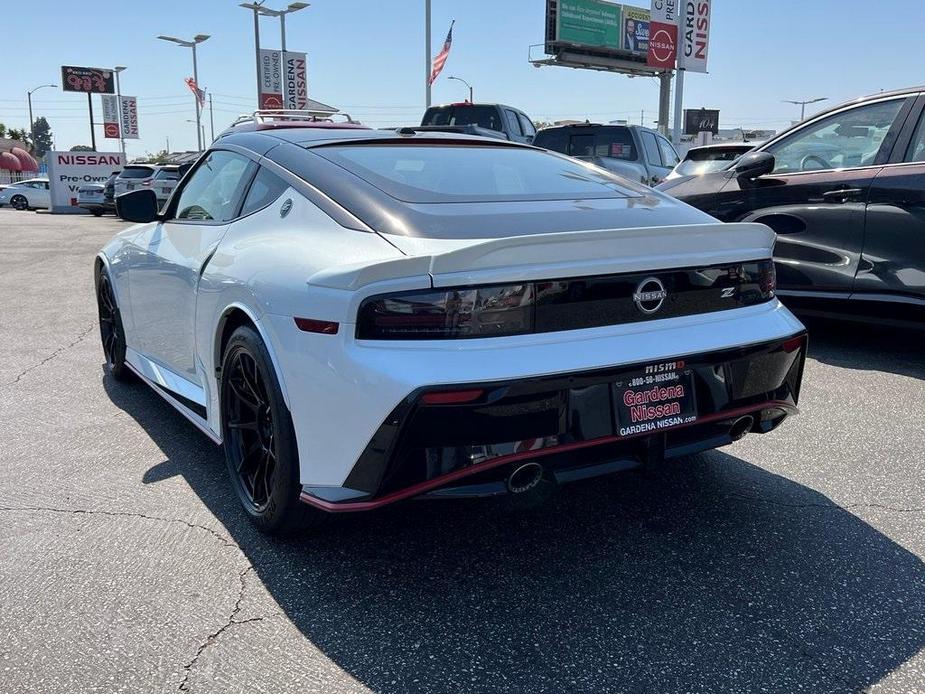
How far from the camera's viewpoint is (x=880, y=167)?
17.7 feet

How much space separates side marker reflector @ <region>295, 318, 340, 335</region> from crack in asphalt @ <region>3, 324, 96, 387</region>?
3494 millimetres

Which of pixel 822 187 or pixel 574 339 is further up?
pixel 822 187

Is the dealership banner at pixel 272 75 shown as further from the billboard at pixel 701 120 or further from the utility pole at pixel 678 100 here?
the billboard at pixel 701 120

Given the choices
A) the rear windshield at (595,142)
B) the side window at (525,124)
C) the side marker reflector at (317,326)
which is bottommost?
the side marker reflector at (317,326)


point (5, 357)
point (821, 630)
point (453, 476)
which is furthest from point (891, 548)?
point (5, 357)

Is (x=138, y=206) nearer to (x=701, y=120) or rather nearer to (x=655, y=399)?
(x=655, y=399)

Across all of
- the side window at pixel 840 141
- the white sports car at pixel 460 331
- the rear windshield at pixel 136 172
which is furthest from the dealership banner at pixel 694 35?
the rear windshield at pixel 136 172

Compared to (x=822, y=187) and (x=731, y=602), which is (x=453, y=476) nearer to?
(x=731, y=602)

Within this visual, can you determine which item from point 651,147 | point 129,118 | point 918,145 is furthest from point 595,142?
point 129,118

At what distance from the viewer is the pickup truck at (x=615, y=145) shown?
12602 millimetres

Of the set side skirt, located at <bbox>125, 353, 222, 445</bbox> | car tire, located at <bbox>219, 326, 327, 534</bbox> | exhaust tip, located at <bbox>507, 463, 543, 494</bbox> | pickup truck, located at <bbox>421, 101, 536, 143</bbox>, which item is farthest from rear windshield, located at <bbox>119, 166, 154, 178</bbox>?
exhaust tip, located at <bbox>507, 463, 543, 494</bbox>

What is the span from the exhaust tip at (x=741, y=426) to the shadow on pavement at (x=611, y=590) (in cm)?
39

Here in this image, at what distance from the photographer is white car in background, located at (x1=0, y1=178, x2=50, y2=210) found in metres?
37.5

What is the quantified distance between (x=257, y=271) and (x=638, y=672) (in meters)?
1.79
